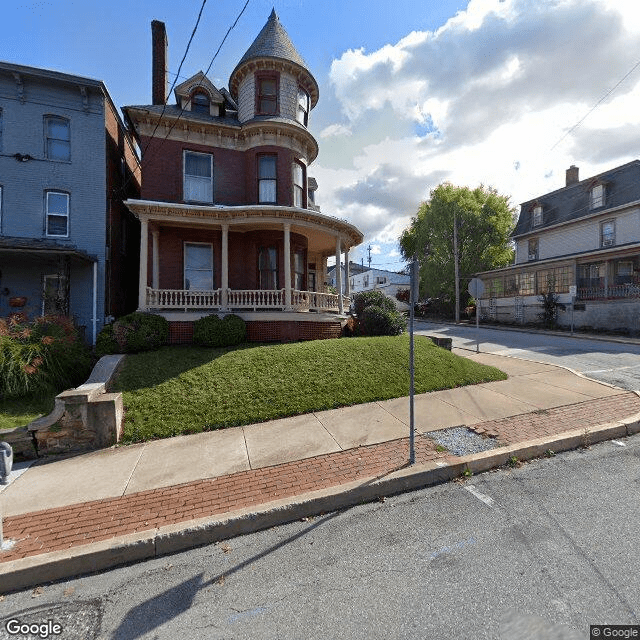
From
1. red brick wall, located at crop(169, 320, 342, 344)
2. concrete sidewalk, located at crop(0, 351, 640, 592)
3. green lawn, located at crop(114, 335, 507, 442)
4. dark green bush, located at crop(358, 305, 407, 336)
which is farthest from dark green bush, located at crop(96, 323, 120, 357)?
dark green bush, located at crop(358, 305, 407, 336)

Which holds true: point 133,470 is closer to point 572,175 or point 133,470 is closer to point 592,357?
point 592,357

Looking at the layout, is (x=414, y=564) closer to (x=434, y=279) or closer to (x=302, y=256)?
(x=302, y=256)

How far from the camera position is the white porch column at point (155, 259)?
12.0m

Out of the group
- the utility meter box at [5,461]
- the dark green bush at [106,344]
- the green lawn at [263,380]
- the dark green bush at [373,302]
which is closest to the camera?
the utility meter box at [5,461]

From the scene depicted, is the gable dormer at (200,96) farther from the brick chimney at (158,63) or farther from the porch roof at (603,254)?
the porch roof at (603,254)

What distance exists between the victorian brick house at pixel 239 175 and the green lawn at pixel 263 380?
3.00 metres

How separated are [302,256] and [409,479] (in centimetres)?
1101

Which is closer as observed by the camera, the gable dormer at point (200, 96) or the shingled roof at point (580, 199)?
the gable dormer at point (200, 96)

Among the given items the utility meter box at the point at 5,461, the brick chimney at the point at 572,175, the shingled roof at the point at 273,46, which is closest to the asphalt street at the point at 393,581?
the utility meter box at the point at 5,461

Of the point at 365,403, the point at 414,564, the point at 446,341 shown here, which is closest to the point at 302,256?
the point at 446,341

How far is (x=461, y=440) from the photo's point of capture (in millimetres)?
5156

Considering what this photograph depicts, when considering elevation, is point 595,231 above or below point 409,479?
above

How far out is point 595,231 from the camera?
2430 cm

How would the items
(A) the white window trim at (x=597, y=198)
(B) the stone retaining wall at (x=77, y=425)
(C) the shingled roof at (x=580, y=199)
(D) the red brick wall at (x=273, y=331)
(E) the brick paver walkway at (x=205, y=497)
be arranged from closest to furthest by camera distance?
(E) the brick paver walkway at (x=205, y=497) → (B) the stone retaining wall at (x=77, y=425) → (D) the red brick wall at (x=273, y=331) → (C) the shingled roof at (x=580, y=199) → (A) the white window trim at (x=597, y=198)
